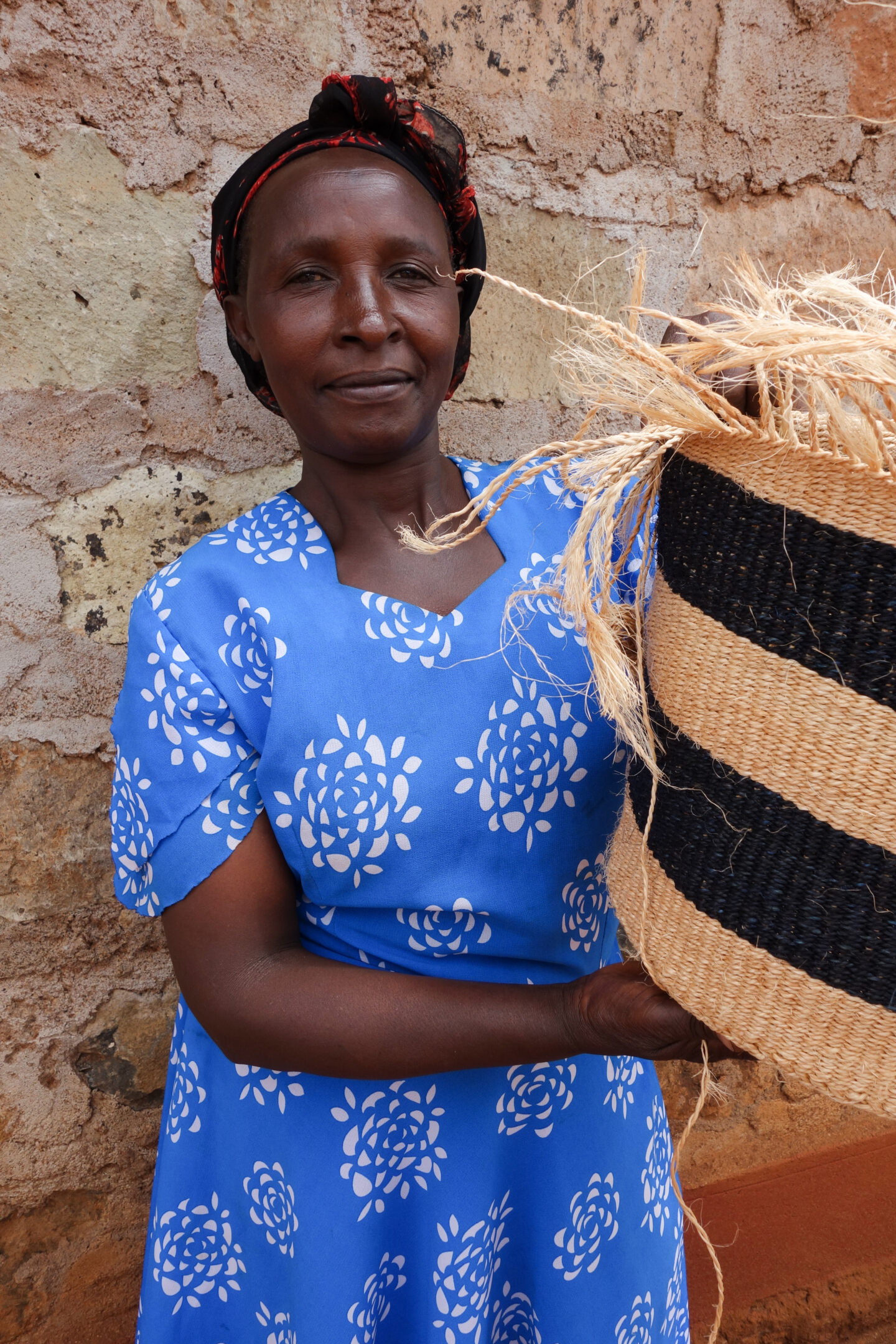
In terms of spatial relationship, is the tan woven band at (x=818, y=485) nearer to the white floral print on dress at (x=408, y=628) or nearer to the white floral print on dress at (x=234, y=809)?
the white floral print on dress at (x=408, y=628)

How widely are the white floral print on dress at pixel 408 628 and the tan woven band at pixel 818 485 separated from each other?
362mm

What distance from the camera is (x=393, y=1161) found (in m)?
0.92

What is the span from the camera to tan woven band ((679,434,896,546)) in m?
0.51

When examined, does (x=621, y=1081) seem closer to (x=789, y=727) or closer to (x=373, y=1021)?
(x=373, y=1021)

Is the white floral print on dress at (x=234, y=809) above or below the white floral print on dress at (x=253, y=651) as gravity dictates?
below

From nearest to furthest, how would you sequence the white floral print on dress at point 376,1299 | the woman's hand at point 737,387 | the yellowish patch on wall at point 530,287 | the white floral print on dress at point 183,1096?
the woman's hand at point 737,387, the white floral print on dress at point 376,1299, the white floral print on dress at point 183,1096, the yellowish patch on wall at point 530,287

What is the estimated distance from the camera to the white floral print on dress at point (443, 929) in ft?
2.90

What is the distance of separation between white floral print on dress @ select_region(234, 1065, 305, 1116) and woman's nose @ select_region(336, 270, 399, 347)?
740 mm

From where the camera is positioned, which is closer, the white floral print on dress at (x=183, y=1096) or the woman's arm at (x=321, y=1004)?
the woman's arm at (x=321, y=1004)

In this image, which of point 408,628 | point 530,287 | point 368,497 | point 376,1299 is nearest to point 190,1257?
point 376,1299

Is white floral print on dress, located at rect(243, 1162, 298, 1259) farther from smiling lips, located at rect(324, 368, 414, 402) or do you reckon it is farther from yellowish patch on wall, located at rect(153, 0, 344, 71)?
yellowish patch on wall, located at rect(153, 0, 344, 71)

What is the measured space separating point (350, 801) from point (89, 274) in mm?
800

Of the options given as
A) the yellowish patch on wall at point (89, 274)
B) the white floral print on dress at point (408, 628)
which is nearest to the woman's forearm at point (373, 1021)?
the white floral print on dress at point (408, 628)

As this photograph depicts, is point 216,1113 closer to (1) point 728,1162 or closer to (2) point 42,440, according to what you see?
(2) point 42,440
